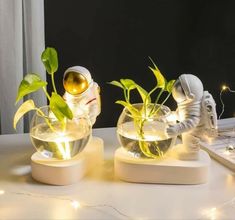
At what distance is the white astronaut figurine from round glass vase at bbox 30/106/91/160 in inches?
1.0

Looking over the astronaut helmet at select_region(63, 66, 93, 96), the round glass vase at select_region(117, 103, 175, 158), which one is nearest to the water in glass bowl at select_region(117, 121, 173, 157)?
the round glass vase at select_region(117, 103, 175, 158)

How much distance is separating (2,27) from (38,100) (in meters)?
0.22

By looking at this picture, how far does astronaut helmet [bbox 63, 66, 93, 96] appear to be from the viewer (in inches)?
30.9

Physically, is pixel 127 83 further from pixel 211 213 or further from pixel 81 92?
pixel 211 213

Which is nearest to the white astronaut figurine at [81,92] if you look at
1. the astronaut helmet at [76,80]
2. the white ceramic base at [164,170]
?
the astronaut helmet at [76,80]

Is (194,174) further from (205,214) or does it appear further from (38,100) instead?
(38,100)

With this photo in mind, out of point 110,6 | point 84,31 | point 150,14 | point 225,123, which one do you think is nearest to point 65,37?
point 84,31

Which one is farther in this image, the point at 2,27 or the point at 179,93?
the point at 2,27

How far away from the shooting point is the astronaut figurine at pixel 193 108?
2.39 feet

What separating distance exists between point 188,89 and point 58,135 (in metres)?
0.26

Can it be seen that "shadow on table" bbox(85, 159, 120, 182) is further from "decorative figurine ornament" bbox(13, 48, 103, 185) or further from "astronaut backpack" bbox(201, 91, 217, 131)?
"astronaut backpack" bbox(201, 91, 217, 131)

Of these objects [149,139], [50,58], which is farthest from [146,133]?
[50,58]

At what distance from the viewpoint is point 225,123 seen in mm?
1077

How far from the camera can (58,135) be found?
30.7 inches
